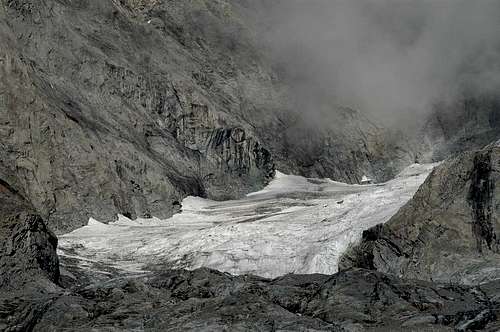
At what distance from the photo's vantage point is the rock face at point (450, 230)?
17.0 metres

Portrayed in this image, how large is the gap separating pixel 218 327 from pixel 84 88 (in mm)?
39846

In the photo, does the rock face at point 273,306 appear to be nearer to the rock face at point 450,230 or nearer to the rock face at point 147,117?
the rock face at point 450,230

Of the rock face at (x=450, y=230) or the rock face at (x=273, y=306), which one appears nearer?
the rock face at (x=273, y=306)

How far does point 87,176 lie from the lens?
37031 mm

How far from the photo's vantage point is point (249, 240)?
28.7 meters

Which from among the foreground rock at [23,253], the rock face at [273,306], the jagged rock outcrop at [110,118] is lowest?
the rock face at [273,306]

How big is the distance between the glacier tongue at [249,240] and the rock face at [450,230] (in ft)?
15.7

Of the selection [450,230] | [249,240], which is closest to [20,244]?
[450,230]

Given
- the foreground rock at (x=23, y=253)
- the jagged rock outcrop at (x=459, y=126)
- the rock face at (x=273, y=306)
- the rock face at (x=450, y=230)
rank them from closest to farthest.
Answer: the rock face at (x=273, y=306)
the foreground rock at (x=23, y=253)
the rock face at (x=450, y=230)
the jagged rock outcrop at (x=459, y=126)

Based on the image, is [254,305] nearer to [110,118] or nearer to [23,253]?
[23,253]

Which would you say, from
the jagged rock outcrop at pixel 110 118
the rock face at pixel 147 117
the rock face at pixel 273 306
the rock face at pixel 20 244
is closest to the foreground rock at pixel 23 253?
the rock face at pixel 20 244

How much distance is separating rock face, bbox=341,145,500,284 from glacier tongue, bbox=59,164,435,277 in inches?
188

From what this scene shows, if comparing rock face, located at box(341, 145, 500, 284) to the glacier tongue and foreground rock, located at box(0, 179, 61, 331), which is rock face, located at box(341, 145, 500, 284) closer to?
the glacier tongue

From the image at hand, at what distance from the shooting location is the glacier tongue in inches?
1021
